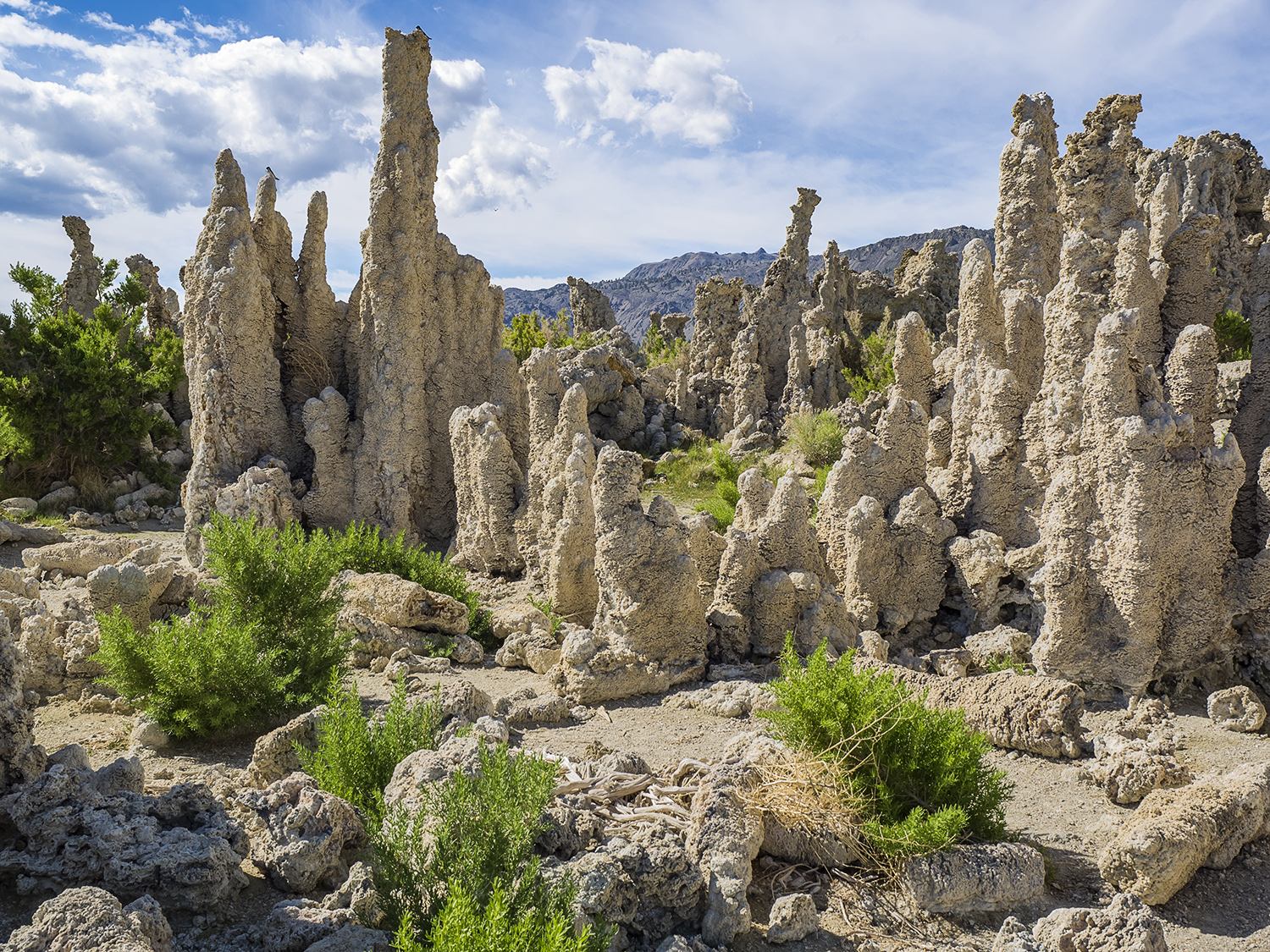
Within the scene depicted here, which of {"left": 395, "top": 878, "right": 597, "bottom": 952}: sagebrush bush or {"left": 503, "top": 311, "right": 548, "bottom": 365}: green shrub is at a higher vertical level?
{"left": 503, "top": 311, "right": 548, "bottom": 365}: green shrub

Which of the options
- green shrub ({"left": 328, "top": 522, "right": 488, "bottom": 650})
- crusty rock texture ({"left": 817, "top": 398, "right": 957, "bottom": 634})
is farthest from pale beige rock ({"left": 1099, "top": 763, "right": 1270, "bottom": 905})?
green shrub ({"left": 328, "top": 522, "right": 488, "bottom": 650})

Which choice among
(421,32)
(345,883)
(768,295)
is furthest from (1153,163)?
(345,883)

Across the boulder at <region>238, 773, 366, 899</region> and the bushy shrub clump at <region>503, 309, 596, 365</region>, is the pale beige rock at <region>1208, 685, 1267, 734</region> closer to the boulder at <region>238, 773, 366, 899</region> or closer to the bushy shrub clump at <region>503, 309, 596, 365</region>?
the boulder at <region>238, 773, 366, 899</region>

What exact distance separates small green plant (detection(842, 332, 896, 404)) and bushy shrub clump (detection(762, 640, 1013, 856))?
49.9 feet

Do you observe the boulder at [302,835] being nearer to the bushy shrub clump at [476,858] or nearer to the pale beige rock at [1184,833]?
the bushy shrub clump at [476,858]

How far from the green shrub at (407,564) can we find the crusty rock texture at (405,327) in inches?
75.5

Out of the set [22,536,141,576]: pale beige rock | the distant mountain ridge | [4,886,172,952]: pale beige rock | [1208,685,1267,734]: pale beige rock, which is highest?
the distant mountain ridge

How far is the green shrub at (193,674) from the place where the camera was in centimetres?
530

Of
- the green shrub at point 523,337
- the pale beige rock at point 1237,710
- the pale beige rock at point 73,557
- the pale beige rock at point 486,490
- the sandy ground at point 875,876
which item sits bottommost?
the sandy ground at point 875,876

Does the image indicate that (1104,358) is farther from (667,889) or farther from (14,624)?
(14,624)

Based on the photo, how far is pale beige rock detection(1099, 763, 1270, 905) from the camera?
149 inches

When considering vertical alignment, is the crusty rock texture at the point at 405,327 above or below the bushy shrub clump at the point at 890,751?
above

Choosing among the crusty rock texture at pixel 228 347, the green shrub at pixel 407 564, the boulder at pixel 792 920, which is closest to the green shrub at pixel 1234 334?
the green shrub at pixel 407 564

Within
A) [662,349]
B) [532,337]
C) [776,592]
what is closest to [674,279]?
[662,349]
